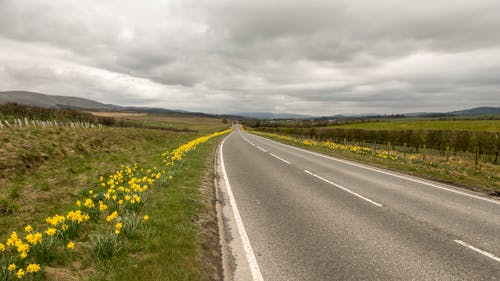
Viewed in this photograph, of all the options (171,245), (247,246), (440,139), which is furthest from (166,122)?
(247,246)

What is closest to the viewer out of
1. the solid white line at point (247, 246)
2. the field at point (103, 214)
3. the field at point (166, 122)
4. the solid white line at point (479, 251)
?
the field at point (103, 214)

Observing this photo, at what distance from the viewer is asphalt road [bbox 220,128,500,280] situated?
3.96 meters

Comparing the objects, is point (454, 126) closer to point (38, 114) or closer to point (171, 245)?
point (171, 245)

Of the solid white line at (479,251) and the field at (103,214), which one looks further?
the solid white line at (479,251)

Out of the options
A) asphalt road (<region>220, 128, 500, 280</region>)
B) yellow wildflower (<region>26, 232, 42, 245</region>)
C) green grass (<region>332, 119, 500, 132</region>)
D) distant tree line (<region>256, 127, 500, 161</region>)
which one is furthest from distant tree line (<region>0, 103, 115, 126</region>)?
green grass (<region>332, 119, 500, 132</region>)

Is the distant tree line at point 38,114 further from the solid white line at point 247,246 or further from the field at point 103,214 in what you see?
the solid white line at point 247,246

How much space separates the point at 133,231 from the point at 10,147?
9.74 m

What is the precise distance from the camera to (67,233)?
14.2 ft

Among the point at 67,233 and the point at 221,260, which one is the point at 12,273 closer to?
the point at 67,233

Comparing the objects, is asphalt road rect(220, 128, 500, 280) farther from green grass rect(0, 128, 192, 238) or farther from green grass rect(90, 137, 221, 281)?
green grass rect(0, 128, 192, 238)

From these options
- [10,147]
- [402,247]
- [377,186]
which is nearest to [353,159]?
[377,186]

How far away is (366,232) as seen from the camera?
5.32 m

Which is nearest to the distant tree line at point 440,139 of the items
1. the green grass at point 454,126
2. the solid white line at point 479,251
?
the solid white line at point 479,251

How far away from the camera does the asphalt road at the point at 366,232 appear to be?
3.96m
